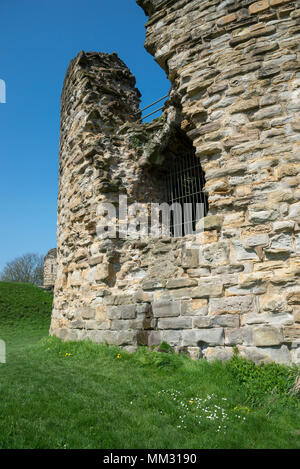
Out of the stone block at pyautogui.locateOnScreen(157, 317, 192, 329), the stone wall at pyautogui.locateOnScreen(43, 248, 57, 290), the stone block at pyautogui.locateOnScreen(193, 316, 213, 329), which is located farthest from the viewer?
Answer: the stone wall at pyautogui.locateOnScreen(43, 248, 57, 290)

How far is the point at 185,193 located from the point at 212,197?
213cm

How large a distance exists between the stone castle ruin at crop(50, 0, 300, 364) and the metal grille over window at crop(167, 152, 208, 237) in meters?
0.06

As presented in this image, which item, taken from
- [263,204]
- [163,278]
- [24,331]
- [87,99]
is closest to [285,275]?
[263,204]

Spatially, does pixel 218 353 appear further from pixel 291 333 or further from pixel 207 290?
pixel 291 333

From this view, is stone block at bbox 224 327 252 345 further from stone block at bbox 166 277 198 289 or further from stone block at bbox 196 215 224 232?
stone block at bbox 196 215 224 232

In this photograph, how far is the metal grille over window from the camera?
707 centimetres

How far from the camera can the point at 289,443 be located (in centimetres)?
301

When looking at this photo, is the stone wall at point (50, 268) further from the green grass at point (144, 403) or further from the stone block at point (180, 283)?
the stone block at point (180, 283)

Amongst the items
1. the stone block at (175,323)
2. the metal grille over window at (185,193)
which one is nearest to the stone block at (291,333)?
the stone block at (175,323)

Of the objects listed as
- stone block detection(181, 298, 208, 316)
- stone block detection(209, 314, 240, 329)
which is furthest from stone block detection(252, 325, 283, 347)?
stone block detection(181, 298, 208, 316)

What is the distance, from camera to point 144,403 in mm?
3689

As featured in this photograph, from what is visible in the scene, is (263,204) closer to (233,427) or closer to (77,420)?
(233,427)

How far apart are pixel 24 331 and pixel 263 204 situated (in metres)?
10.2

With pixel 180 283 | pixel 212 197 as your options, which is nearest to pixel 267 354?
pixel 180 283
